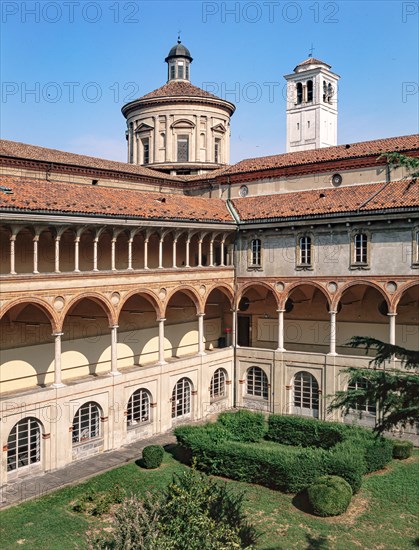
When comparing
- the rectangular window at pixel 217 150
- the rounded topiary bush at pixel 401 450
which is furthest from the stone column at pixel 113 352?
Answer: the rectangular window at pixel 217 150

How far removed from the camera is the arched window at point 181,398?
29989mm

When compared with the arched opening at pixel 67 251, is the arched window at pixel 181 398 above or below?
below

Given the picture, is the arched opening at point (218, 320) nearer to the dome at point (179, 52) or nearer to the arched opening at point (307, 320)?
the arched opening at point (307, 320)

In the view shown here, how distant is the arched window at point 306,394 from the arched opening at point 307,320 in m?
2.37

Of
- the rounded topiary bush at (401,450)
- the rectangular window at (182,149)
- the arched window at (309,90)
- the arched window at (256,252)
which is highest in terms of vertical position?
the arched window at (309,90)

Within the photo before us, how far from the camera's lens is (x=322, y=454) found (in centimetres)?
2167

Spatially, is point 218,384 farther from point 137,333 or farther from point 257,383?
point 137,333

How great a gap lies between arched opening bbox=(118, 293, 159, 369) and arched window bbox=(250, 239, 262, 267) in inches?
250

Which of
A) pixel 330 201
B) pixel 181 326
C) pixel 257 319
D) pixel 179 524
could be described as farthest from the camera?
pixel 257 319

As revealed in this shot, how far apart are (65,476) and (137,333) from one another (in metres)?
9.10

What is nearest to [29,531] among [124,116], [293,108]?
[124,116]

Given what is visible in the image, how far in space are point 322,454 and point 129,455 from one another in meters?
8.76

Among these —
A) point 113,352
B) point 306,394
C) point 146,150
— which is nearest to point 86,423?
point 113,352

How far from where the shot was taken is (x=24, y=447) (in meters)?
22.8
